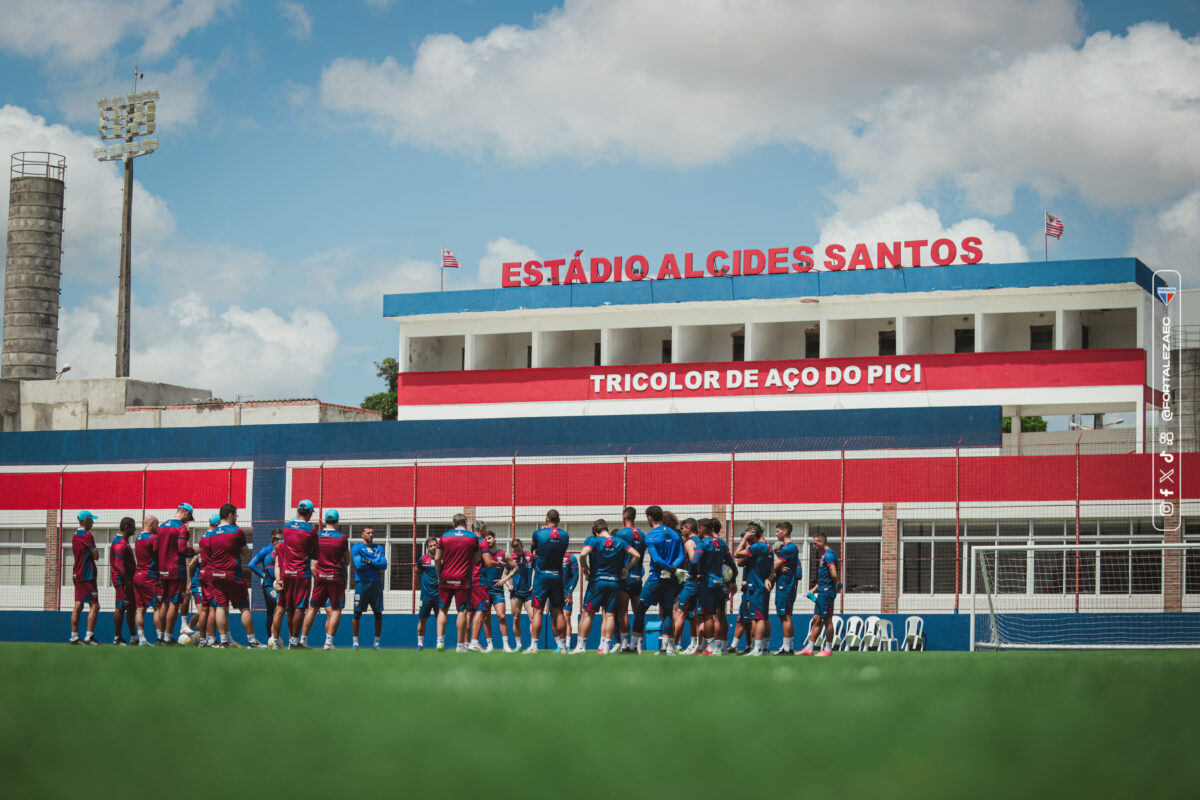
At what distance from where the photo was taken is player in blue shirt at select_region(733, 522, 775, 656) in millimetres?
17688

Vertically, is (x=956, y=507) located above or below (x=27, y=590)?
above

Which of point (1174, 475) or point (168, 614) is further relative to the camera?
point (1174, 475)

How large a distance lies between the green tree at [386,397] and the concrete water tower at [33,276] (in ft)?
65.5

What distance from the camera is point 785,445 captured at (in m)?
30.0

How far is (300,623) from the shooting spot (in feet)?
61.4

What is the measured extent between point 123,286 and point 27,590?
28.5 metres

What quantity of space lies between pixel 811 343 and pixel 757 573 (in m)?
27.1

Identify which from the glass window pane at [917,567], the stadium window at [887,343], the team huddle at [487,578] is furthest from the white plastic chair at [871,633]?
the stadium window at [887,343]

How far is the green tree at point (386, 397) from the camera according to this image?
78.3 metres

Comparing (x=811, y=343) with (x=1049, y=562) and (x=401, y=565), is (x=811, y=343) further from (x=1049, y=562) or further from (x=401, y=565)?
(x=401, y=565)

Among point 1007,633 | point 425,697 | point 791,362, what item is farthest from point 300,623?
point 791,362

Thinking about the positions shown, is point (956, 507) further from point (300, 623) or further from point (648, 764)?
point (648, 764)

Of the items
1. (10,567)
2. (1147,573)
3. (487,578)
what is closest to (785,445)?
(1147,573)

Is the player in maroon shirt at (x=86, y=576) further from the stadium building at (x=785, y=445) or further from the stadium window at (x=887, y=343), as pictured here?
the stadium window at (x=887, y=343)
